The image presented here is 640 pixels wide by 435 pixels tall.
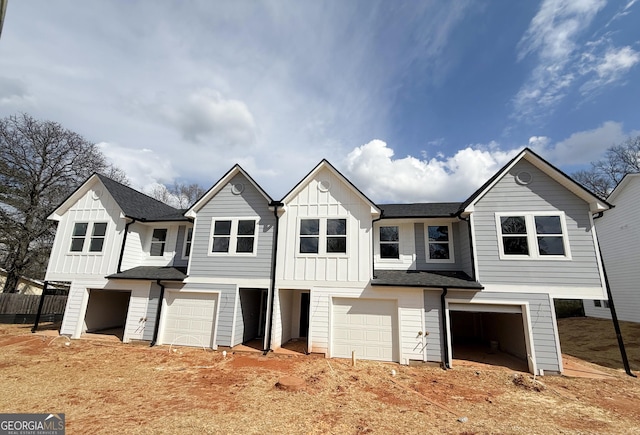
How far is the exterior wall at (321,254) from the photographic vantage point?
1178cm

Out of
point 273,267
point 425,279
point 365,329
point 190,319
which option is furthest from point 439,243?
point 190,319

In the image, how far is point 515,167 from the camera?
448 inches

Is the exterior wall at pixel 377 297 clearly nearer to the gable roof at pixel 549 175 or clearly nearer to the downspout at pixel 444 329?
the downspout at pixel 444 329

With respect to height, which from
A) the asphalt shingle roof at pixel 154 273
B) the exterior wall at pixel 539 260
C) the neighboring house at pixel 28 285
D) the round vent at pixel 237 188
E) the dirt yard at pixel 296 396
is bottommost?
the dirt yard at pixel 296 396

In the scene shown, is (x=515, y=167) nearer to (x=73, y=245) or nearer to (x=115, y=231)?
(x=115, y=231)

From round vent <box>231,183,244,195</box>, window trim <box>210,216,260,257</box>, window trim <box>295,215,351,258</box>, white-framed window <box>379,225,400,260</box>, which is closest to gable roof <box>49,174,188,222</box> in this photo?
window trim <box>210,216,260,257</box>

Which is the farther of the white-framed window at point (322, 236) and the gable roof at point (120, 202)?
the gable roof at point (120, 202)

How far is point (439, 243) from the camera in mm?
12727

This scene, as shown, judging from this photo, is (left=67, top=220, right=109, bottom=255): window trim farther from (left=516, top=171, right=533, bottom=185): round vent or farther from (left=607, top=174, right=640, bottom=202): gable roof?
(left=607, top=174, right=640, bottom=202): gable roof

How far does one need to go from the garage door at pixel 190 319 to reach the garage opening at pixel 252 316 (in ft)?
4.23

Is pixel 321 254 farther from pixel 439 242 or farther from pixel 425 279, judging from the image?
pixel 439 242

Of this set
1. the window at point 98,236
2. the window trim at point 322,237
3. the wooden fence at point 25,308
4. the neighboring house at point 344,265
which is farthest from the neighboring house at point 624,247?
the wooden fence at point 25,308

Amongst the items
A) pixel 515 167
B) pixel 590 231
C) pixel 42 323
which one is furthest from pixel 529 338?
pixel 42 323

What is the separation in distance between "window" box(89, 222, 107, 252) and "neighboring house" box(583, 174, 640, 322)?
27.4m
